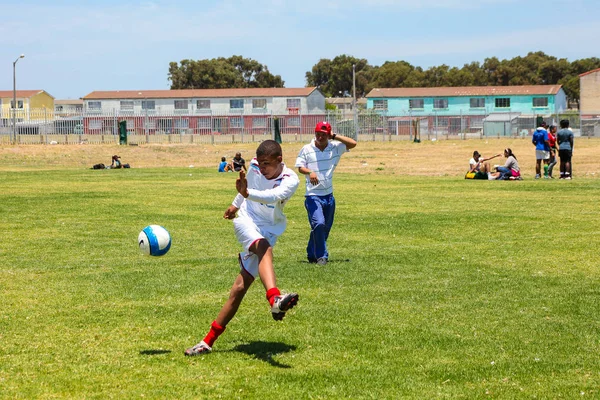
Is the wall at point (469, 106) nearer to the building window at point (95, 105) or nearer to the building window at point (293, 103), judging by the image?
the building window at point (293, 103)

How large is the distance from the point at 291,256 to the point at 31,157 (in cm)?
4406

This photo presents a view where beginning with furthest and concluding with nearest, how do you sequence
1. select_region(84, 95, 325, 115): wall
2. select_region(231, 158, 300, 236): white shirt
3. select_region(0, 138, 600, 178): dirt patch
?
select_region(84, 95, 325, 115): wall, select_region(0, 138, 600, 178): dirt patch, select_region(231, 158, 300, 236): white shirt

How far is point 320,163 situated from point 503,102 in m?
101

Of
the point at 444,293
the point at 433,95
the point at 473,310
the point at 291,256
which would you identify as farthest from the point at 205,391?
the point at 433,95

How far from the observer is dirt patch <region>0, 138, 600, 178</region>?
44062 mm

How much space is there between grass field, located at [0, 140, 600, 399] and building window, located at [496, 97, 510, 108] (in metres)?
90.2

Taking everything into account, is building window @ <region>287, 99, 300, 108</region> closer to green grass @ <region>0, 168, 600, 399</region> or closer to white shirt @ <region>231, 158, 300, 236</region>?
green grass @ <region>0, 168, 600, 399</region>

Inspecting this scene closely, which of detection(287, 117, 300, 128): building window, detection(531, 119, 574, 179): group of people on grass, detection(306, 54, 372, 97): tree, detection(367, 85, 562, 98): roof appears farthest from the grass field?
detection(306, 54, 372, 97): tree

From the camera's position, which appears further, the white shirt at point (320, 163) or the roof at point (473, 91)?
the roof at point (473, 91)

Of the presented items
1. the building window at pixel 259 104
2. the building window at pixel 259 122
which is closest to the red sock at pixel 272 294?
the building window at pixel 259 122

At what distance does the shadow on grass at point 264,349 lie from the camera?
7500 mm

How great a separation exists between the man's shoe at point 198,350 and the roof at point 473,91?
104498mm

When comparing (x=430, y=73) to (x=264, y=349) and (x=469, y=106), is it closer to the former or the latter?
(x=469, y=106)

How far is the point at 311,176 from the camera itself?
1252 centimetres
